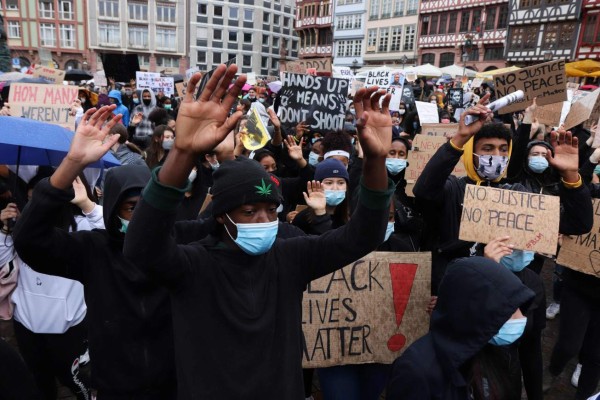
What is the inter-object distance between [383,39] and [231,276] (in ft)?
174

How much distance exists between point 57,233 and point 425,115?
22.4 ft

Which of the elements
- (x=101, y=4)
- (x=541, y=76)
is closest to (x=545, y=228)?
(x=541, y=76)

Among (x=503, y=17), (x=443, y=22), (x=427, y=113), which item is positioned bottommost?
(x=427, y=113)

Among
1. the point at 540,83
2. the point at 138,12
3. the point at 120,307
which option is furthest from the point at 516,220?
the point at 138,12

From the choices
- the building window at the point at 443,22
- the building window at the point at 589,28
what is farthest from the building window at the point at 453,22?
the building window at the point at 589,28

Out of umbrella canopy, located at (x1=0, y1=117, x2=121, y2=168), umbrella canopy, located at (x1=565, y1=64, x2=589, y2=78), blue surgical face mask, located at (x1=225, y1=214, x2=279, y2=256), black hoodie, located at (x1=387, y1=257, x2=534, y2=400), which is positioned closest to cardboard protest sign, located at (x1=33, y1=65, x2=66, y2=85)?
umbrella canopy, located at (x1=0, y1=117, x2=121, y2=168)

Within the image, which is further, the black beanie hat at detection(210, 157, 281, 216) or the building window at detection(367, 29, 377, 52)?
the building window at detection(367, 29, 377, 52)

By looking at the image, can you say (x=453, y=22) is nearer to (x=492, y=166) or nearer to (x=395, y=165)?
(x=395, y=165)

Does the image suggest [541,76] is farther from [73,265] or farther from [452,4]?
[452,4]

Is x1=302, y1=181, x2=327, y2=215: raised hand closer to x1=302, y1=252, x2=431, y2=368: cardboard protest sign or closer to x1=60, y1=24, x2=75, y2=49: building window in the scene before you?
x1=302, y1=252, x2=431, y2=368: cardboard protest sign

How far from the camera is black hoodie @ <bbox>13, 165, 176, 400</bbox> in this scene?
2.24m

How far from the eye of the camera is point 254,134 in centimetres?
442

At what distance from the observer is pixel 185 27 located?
61438 millimetres

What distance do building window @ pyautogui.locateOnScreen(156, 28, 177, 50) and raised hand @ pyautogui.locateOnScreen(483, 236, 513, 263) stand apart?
206ft
